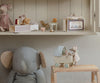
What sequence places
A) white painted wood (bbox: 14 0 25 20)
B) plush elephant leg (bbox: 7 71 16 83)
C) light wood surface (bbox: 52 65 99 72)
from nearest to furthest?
light wood surface (bbox: 52 65 99 72) < plush elephant leg (bbox: 7 71 16 83) < white painted wood (bbox: 14 0 25 20)

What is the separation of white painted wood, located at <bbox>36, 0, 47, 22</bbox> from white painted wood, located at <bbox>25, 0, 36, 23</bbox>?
33 millimetres

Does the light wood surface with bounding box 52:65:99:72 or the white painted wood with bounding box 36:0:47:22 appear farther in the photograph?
the white painted wood with bounding box 36:0:47:22

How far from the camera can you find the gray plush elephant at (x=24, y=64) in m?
1.47

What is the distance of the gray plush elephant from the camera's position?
4.83 ft

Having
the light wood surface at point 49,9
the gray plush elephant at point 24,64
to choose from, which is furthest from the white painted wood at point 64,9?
the gray plush elephant at point 24,64

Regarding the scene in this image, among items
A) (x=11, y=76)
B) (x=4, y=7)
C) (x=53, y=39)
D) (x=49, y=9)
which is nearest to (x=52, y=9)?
(x=49, y=9)

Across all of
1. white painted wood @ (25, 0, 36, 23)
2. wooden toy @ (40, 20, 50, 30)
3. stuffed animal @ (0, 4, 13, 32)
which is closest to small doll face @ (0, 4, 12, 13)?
stuffed animal @ (0, 4, 13, 32)

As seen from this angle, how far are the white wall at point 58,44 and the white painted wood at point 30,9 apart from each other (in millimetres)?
172

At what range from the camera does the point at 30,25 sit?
1451mm

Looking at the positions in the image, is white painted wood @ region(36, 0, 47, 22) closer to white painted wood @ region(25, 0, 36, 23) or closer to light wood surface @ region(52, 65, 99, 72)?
white painted wood @ region(25, 0, 36, 23)

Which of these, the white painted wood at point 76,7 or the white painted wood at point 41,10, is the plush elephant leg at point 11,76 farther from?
the white painted wood at point 76,7

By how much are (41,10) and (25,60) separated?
435mm

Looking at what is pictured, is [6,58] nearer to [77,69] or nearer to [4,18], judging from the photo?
[4,18]

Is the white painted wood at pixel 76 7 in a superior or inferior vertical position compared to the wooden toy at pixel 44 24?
superior
